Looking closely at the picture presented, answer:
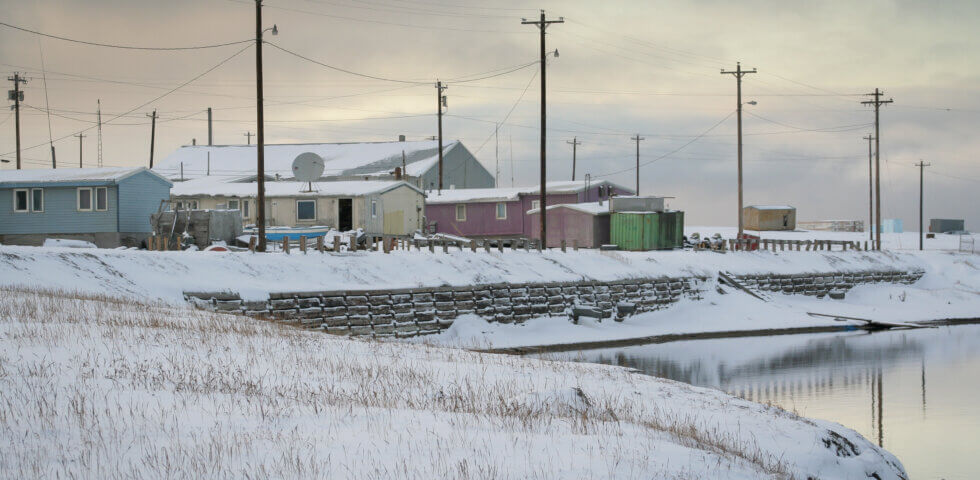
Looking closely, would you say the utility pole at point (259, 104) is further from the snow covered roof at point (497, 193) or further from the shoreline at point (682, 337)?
the snow covered roof at point (497, 193)

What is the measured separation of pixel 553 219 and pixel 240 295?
98.2ft

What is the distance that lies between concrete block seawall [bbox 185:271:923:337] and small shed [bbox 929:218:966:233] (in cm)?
6746

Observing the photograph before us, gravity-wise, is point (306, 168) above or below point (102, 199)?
above

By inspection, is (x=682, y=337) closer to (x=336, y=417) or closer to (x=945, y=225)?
(x=336, y=417)

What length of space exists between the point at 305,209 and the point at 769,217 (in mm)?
48861

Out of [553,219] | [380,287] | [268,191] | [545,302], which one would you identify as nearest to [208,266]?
[380,287]

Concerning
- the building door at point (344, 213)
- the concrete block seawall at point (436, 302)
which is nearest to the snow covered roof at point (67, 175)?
the building door at point (344, 213)

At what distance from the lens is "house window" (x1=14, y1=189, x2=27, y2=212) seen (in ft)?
130

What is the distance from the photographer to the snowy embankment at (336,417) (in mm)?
7781

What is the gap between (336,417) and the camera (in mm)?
9383

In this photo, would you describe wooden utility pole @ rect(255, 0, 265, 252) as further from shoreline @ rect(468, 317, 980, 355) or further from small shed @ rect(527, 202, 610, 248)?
small shed @ rect(527, 202, 610, 248)

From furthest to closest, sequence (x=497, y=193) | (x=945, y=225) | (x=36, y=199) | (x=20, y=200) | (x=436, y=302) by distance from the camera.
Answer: (x=945, y=225)
(x=497, y=193)
(x=20, y=200)
(x=36, y=199)
(x=436, y=302)

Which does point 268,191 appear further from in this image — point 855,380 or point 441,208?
point 855,380

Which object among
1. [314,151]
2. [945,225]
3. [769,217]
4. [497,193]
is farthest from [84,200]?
[945,225]
